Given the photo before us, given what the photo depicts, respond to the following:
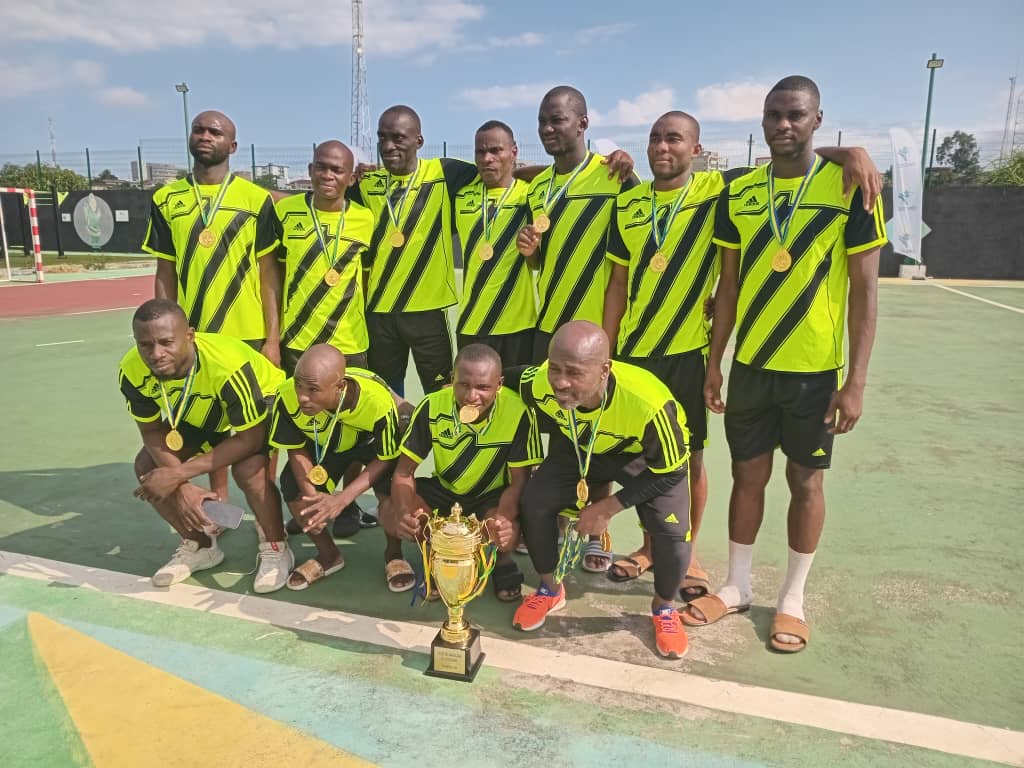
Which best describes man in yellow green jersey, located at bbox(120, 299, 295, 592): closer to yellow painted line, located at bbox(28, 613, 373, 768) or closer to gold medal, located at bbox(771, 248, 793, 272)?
yellow painted line, located at bbox(28, 613, 373, 768)

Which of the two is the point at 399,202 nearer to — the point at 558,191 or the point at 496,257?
the point at 496,257

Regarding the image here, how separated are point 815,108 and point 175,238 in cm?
316

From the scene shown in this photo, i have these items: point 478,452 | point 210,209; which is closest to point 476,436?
point 478,452

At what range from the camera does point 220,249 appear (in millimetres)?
3898

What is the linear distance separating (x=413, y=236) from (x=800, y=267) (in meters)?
1.96

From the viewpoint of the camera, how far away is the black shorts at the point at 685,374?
3.44 metres

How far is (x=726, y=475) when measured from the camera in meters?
5.07

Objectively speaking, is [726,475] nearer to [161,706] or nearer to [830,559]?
[830,559]

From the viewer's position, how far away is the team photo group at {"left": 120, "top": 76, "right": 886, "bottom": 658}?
3039mm

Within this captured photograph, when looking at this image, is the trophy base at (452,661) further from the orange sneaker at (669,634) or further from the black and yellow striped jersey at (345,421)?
the black and yellow striped jersey at (345,421)

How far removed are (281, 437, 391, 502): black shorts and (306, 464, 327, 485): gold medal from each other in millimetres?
101

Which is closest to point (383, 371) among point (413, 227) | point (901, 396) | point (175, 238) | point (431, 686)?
point (413, 227)

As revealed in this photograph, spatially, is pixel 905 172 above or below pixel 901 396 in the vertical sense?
above

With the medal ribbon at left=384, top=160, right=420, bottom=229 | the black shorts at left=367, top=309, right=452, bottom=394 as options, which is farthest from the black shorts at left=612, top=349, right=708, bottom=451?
the medal ribbon at left=384, top=160, right=420, bottom=229
